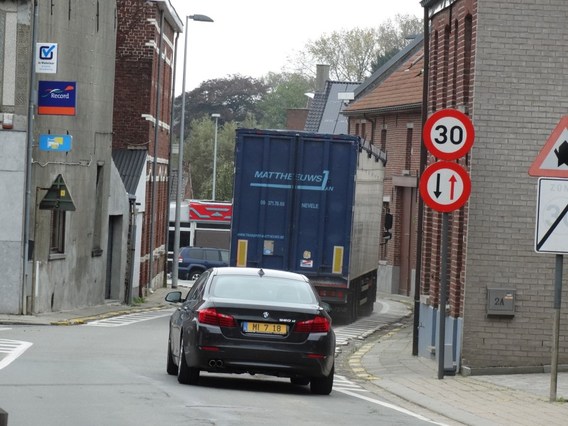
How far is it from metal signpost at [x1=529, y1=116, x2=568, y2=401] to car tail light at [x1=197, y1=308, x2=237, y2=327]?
11.0ft

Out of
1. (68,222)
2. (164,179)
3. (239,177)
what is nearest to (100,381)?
(239,177)

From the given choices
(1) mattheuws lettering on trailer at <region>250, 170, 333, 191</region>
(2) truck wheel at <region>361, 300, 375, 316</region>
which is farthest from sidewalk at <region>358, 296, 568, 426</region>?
(2) truck wheel at <region>361, 300, 375, 316</region>

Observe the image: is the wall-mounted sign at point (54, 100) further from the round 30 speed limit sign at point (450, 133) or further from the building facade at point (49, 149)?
the round 30 speed limit sign at point (450, 133)

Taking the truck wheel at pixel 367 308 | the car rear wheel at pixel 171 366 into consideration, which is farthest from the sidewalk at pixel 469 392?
the truck wheel at pixel 367 308

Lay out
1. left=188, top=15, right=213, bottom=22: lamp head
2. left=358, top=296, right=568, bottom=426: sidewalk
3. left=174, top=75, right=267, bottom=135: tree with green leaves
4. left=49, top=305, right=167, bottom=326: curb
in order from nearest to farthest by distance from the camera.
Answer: left=358, top=296, right=568, bottom=426: sidewalk < left=49, top=305, right=167, bottom=326: curb < left=188, top=15, right=213, bottom=22: lamp head < left=174, top=75, right=267, bottom=135: tree with green leaves

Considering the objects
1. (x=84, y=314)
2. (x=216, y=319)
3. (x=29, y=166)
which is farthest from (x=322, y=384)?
(x=84, y=314)

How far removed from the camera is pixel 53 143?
29.5 m

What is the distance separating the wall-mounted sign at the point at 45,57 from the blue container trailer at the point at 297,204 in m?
3.97

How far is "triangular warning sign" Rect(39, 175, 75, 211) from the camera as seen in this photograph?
97.7ft

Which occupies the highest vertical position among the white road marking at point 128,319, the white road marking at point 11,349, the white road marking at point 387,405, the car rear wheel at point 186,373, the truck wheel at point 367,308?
the car rear wheel at point 186,373

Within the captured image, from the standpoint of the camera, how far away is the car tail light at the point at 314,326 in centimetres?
1545

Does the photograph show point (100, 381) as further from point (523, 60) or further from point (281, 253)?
point (281, 253)

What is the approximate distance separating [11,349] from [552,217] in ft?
28.0

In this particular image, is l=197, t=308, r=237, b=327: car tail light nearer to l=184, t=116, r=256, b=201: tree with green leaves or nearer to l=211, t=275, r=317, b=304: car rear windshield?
l=211, t=275, r=317, b=304: car rear windshield
